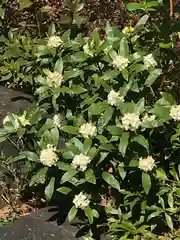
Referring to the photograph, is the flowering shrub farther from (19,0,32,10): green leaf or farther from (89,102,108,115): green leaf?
(19,0,32,10): green leaf

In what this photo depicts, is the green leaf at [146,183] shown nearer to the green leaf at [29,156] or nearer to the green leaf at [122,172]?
the green leaf at [122,172]

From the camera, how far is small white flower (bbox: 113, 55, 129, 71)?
3.61 m

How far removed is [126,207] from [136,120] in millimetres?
705

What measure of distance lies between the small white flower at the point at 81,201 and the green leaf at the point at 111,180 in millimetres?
173

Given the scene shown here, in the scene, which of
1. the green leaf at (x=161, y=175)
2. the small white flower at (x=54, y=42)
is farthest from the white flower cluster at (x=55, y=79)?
the green leaf at (x=161, y=175)

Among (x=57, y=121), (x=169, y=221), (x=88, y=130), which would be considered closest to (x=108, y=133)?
(x=88, y=130)

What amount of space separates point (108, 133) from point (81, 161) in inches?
10.4

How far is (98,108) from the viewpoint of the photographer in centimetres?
364

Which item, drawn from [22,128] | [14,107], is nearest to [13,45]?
[14,107]

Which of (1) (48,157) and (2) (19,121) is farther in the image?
(2) (19,121)

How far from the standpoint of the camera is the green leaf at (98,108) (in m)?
3.63

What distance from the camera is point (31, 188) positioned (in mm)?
4520

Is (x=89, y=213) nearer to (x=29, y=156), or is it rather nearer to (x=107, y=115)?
(x=29, y=156)

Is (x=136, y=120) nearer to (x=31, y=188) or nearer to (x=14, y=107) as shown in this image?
(x=31, y=188)
